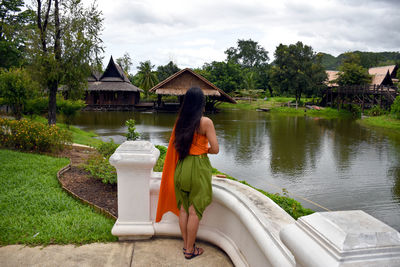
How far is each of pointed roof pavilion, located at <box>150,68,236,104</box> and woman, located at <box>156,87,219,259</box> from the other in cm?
1916

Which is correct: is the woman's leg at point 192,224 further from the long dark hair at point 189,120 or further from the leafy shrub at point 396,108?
the leafy shrub at point 396,108

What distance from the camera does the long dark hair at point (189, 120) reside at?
2453 mm

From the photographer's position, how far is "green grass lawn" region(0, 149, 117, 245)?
2.89 m

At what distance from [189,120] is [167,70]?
145 feet

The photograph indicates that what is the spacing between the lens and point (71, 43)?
11.3 m

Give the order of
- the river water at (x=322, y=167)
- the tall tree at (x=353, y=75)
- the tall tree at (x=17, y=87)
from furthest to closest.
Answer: the tall tree at (x=353, y=75)
the tall tree at (x=17, y=87)
the river water at (x=322, y=167)

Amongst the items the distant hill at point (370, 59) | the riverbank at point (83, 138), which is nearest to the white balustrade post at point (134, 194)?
the riverbank at point (83, 138)

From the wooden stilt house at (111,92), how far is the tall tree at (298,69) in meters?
16.3

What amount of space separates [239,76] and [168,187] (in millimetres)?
35256

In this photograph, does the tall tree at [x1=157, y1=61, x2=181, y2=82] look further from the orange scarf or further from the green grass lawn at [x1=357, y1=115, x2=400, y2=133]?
the orange scarf

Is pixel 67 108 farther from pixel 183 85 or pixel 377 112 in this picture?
pixel 377 112

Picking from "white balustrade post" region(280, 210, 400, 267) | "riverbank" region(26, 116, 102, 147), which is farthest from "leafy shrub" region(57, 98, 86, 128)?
"white balustrade post" region(280, 210, 400, 267)

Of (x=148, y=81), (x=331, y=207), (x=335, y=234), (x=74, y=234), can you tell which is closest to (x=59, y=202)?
(x=74, y=234)

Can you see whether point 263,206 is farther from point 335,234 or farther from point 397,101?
point 397,101
